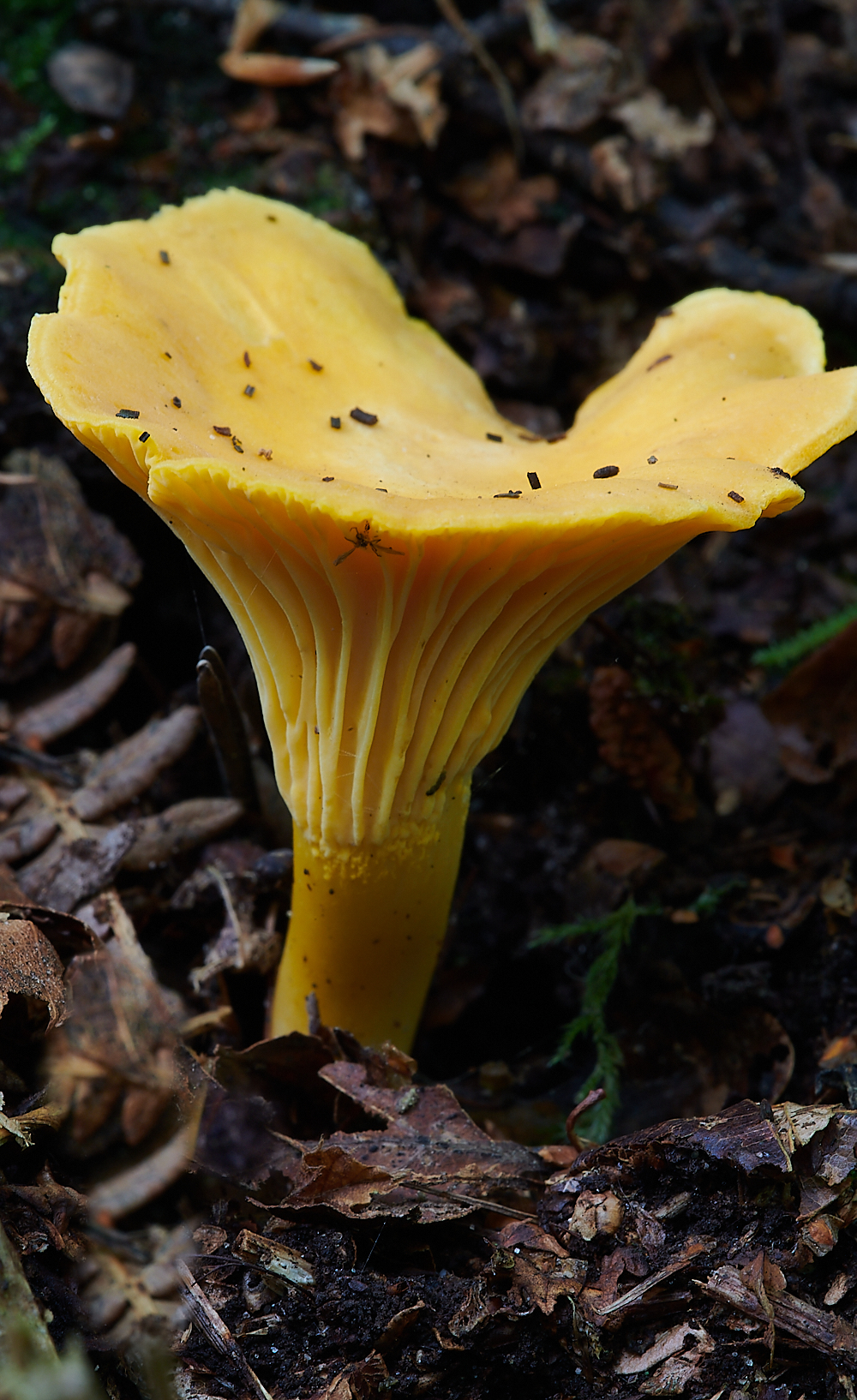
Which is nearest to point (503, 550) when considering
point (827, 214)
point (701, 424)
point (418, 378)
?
point (701, 424)

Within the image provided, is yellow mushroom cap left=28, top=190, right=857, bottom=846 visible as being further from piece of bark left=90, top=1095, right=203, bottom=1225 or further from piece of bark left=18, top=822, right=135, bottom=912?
piece of bark left=90, top=1095, right=203, bottom=1225

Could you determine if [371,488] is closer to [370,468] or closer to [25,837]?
[370,468]

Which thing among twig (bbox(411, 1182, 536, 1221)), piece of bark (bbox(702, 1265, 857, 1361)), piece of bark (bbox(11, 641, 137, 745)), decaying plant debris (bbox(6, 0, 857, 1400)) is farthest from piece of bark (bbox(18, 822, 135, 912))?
piece of bark (bbox(702, 1265, 857, 1361))

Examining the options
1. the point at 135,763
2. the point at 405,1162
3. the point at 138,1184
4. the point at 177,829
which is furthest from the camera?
the point at 135,763

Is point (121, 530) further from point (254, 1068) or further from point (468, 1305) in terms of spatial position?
point (468, 1305)

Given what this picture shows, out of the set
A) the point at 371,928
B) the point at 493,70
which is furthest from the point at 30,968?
the point at 493,70

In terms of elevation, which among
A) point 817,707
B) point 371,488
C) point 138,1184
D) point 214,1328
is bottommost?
point 817,707
